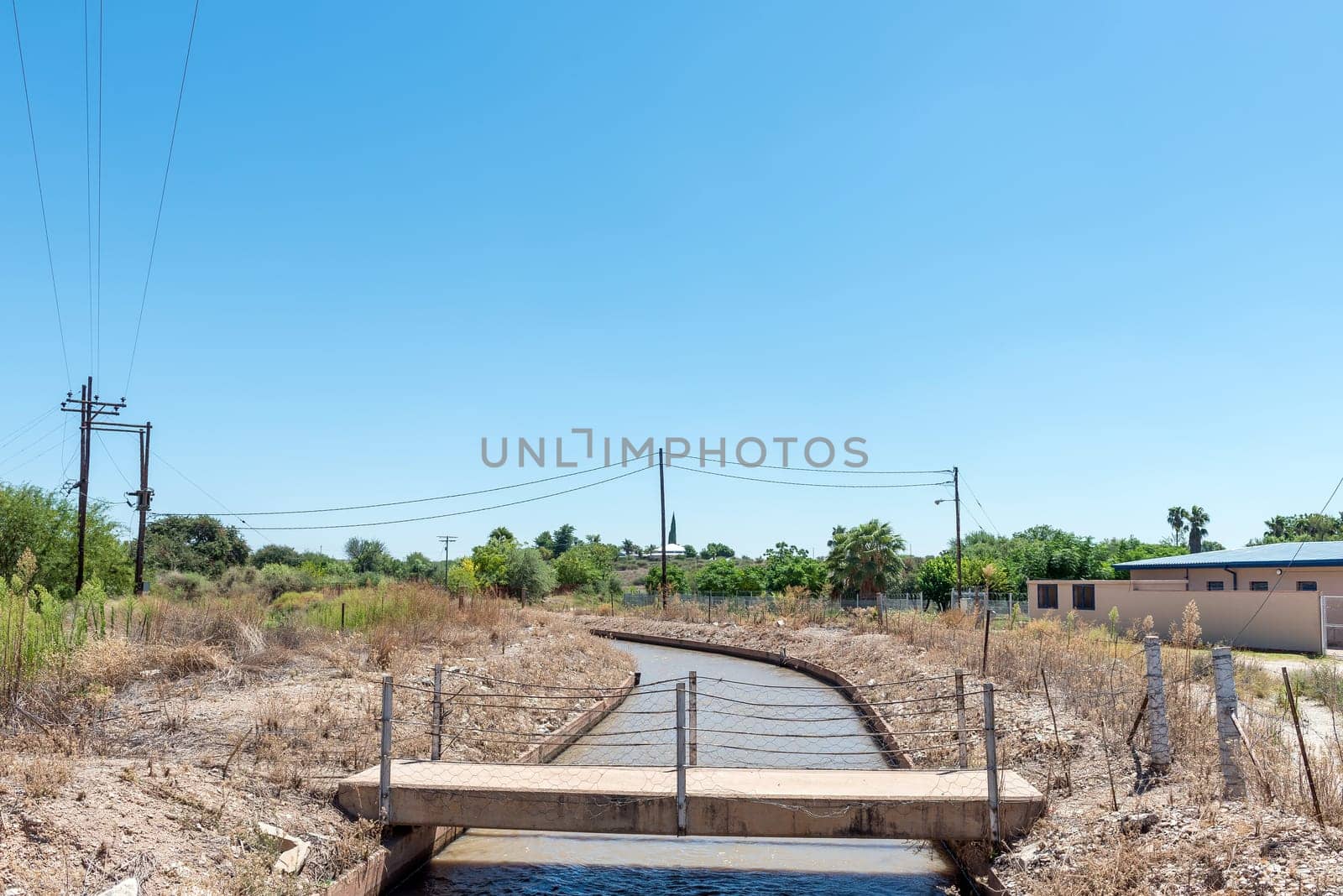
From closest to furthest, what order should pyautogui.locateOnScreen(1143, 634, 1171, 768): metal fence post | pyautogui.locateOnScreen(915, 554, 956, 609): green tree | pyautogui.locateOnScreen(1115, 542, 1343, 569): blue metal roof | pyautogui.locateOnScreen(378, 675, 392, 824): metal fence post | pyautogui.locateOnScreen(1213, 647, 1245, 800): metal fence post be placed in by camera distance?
pyautogui.locateOnScreen(1213, 647, 1245, 800): metal fence post, pyautogui.locateOnScreen(378, 675, 392, 824): metal fence post, pyautogui.locateOnScreen(1143, 634, 1171, 768): metal fence post, pyautogui.locateOnScreen(1115, 542, 1343, 569): blue metal roof, pyautogui.locateOnScreen(915, 554, 956, 609): green tree

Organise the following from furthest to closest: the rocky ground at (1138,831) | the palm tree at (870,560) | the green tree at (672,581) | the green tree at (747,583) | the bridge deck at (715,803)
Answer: the green tree at (672,581)
the green tree at (747,583)
the palm tree at (870,560)
the bridge deck at (715,803)
the rocky ground at (1138,831)

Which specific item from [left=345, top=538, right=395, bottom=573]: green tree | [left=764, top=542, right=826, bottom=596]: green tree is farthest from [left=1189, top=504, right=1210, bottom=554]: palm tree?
[left=345, top=538, right=395, bottom=573]: green tree

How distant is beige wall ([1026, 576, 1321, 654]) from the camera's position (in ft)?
80.5

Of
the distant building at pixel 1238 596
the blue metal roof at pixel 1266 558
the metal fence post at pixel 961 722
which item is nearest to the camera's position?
the metal fence post at pixel 961 722

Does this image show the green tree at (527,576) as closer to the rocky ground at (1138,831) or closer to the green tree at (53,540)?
the green tree at (53,540)

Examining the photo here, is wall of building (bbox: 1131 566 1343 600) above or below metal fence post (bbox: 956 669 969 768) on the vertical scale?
above

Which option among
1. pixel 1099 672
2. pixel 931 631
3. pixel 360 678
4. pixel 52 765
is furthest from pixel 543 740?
pixel 931 631

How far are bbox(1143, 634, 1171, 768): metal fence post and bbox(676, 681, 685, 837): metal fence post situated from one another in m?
4.20

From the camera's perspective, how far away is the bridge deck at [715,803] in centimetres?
764

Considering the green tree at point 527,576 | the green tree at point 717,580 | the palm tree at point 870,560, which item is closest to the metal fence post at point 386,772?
the palm tree at point 870,560

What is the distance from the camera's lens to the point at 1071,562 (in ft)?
179

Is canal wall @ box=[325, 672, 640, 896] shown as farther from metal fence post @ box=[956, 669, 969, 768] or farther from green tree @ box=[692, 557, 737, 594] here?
green tree @ box=[692, 557, 737, 594]

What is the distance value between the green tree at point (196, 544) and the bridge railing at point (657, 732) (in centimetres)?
5287

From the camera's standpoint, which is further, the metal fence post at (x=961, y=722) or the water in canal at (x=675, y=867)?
the metal fence post at (x=961, y=722)
